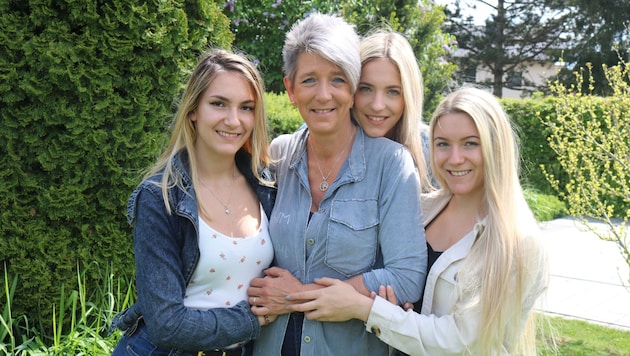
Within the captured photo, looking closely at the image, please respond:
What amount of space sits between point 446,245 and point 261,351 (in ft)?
2.81

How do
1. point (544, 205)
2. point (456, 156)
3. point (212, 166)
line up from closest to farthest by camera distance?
point (456, 156) < point (212, 166) < point (544, 205)

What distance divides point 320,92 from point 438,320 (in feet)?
3.24

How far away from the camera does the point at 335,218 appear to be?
2.43 metres

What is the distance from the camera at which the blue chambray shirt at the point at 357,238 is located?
238cm

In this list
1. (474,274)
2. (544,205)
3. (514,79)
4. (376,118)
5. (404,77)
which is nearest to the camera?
(474,274)

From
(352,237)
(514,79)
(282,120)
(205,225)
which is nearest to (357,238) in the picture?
(352,237)

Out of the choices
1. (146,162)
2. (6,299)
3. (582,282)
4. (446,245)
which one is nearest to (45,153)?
(146,162)

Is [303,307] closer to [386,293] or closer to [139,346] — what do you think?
[386,293]

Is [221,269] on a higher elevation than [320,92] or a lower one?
lower

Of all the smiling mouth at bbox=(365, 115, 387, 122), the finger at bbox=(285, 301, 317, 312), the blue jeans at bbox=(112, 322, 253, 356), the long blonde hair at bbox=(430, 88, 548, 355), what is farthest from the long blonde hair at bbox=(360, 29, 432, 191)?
the blue jeans at bbox=(112, 322, 253, 356)

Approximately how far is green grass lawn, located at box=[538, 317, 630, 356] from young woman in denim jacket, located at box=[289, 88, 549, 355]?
2.69 meters

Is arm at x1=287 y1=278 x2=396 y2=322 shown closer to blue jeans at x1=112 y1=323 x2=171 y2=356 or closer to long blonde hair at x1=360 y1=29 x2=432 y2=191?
blue jeans at x1=112 y1=323 x2=171 y2=356

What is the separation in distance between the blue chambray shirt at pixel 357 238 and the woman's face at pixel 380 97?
14.6 inches

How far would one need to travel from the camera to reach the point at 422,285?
2430 millimetres
